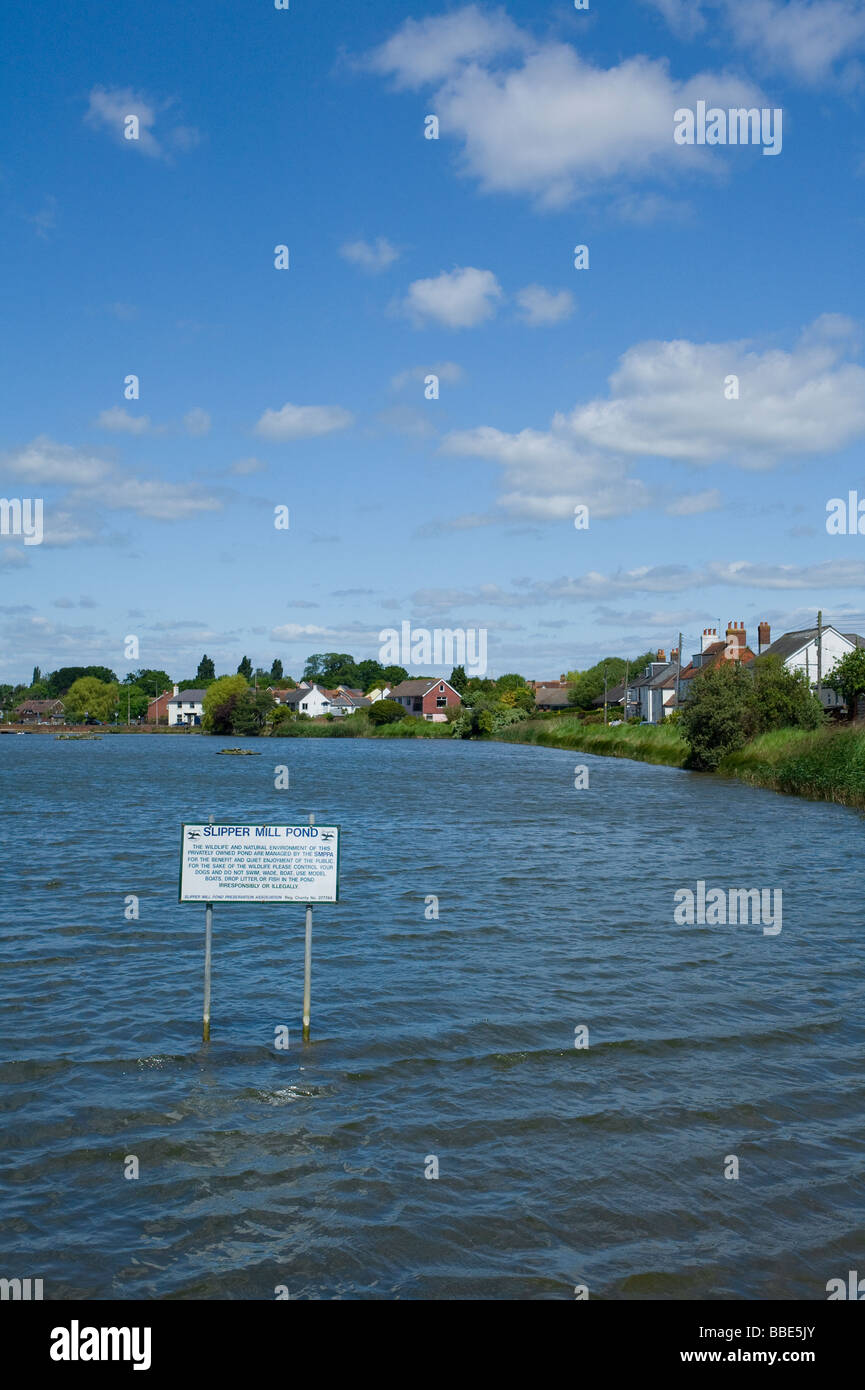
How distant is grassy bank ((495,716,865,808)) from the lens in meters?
41.0

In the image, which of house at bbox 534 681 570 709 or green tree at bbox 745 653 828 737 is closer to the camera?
green tree at bbox 745 653 828 737

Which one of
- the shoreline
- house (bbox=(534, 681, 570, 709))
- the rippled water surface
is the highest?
house (bbox=(534, 681, 570, 709))

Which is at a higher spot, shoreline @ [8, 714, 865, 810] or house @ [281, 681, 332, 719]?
house @ [281, 681, 332, 719]

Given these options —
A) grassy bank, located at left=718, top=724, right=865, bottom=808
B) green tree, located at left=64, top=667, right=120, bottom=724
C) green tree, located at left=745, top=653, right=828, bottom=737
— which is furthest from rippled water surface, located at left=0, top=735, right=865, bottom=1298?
green tree, located at left=64, top=667, right=120, bottom=724

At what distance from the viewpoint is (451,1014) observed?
13.6 metres

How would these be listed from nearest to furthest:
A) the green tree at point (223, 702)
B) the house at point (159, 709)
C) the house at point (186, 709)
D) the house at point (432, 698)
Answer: the green tree at point (223, 702), the house at point (432, 698), the house at point (186, 709), the house at point (159, 709)

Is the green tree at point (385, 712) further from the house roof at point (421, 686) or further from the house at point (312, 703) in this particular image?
the house at point (312, 703)

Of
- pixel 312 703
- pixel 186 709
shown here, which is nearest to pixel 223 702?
pixel 312 703

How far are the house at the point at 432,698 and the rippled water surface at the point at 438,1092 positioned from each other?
141 m

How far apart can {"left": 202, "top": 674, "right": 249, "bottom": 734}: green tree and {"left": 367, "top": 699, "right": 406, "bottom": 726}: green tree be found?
1778 centimetres

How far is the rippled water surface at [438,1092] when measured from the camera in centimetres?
752

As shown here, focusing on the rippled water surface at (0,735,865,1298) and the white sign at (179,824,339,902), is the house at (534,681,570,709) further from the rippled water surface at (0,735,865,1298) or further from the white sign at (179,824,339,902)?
the white sign at (179,824,339,902)

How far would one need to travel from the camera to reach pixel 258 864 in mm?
11703

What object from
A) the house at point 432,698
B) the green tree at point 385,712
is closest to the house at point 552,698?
the house at point 432,698
